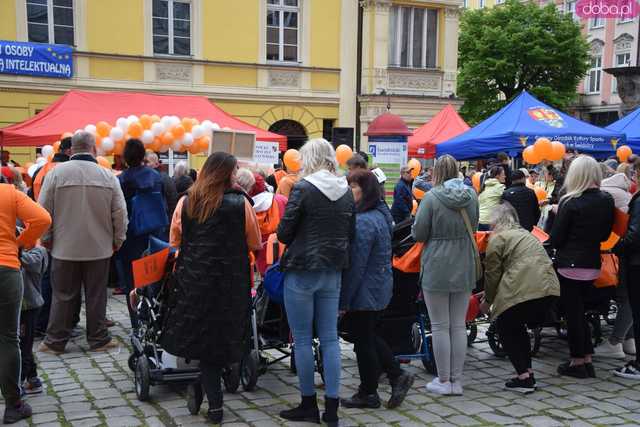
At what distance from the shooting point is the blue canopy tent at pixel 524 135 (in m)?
12.3

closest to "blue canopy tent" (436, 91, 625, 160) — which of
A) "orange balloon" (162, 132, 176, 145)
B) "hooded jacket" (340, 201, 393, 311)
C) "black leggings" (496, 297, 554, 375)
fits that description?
"orange balloon" (162, 132, 176, 145)

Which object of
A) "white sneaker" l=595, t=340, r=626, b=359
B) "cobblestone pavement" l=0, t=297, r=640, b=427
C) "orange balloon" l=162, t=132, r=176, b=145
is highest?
"orange balloon" l=162, t=132, r=176, b=145

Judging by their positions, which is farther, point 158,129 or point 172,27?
point 172,27

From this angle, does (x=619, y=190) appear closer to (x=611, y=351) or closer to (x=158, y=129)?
(x=611, y=351)

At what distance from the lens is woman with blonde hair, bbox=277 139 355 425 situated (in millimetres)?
4004

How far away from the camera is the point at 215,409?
4.18 m

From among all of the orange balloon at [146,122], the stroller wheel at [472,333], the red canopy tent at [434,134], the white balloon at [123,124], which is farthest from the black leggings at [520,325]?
the red canopy tent at [434,134]

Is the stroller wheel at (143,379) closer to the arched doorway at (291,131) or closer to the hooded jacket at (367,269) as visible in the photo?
the hooded jacket at (367,269)

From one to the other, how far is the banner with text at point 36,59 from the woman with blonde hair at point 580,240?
560 inches

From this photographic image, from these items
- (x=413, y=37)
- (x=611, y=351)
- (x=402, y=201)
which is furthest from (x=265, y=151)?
(x=413, y=37)

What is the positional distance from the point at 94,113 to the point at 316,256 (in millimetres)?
9112

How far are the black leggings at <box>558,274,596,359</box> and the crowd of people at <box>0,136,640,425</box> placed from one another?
1 cm

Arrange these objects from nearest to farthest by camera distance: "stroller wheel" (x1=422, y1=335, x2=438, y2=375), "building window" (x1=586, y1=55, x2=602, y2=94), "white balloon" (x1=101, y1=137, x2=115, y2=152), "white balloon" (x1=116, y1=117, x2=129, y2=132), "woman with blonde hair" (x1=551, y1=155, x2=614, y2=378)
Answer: "woman with blonde hair" (x1=551, y1=155, x2=614, y2=378), "stroller wheel" (x1=422, y1=335, x2=438, y2=375), "white balloon" (x1=101, y1=137, x2=115, y2=152), "white balloon" (x1=116, y1=117, x2=129, y2=132), "building window" (x1=586, y1=55, x2=602, y2=94)

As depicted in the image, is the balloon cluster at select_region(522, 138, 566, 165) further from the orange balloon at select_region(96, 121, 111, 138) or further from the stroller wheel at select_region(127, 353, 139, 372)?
the stroller wheel at select_region(127, 353, 139, 372)
